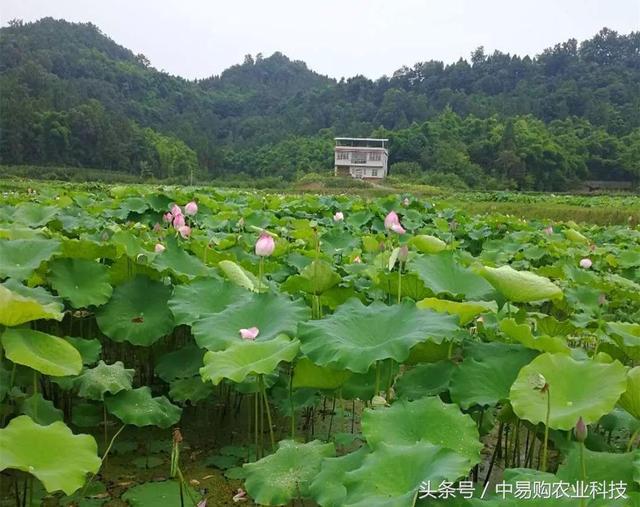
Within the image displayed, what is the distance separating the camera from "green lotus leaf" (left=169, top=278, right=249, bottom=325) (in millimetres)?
1939

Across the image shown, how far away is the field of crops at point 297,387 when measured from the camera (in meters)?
1.30

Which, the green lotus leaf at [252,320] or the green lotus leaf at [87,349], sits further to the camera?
the green lotus leaf at [87,349]

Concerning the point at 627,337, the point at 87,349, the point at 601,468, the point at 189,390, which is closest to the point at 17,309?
the point at 87,349

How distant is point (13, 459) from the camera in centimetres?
126

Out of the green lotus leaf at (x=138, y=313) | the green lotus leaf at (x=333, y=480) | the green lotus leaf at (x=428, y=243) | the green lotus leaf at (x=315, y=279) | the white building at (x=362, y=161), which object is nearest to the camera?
the green lotus leaf at (x=333, y=480)

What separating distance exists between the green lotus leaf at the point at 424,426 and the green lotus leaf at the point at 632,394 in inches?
15.3

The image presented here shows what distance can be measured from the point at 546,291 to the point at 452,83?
70.3 meters

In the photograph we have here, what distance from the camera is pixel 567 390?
144cm

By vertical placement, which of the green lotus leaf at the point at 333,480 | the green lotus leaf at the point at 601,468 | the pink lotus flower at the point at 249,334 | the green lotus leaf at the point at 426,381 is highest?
the pink lotus flower at the point at 249,334

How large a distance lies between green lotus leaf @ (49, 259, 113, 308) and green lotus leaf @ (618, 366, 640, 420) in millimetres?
1594

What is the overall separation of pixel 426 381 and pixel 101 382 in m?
0.93

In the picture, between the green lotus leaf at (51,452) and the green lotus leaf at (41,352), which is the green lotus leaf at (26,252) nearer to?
the green lotus leaf at (41,352)

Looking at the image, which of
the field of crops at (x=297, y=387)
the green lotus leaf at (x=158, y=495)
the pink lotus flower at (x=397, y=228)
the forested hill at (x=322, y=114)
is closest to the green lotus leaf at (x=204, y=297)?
the field of crops at (x=297, y=387)

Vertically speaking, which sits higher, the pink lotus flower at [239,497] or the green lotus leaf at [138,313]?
the green lotus leaf at [138,313]
